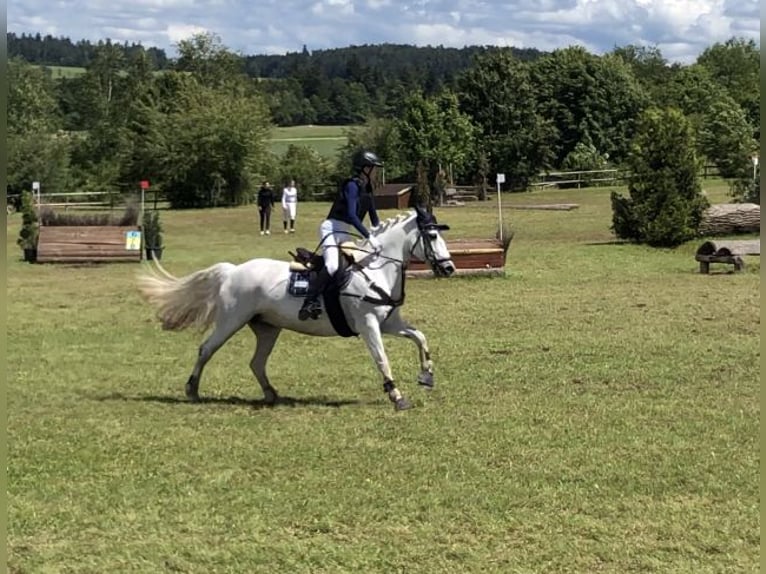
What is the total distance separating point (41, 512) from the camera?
239 inches

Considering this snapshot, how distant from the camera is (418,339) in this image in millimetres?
9062

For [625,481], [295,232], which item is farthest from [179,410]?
[295,232]

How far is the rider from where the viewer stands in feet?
28.7

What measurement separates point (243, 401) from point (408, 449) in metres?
2.56

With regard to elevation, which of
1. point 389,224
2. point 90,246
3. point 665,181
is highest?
point 665,181

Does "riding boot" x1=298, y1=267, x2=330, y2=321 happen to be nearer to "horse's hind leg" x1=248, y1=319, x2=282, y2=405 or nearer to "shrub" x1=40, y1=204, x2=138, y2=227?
"horse's hind leg" x1=248, y1=319, x2=282, y2=405

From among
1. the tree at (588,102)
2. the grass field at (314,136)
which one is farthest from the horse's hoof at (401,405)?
the grass field at (314,136)

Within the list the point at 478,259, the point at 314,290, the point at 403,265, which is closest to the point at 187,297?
the point at 314,290

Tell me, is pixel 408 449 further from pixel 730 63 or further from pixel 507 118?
pixel 730 63

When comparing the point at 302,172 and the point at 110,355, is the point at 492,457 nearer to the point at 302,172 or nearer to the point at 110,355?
the point at 110,355

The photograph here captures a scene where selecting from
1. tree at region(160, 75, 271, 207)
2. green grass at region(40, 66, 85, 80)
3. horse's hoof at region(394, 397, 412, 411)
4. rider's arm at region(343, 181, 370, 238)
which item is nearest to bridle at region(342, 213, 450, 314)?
rider's arm at region(343, 181, 370, 238)

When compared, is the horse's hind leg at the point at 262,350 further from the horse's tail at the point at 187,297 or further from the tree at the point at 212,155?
the tree at the point at 212,155

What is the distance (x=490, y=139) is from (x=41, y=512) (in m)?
54.7

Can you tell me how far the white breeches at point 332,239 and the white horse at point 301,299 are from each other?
0.18m
